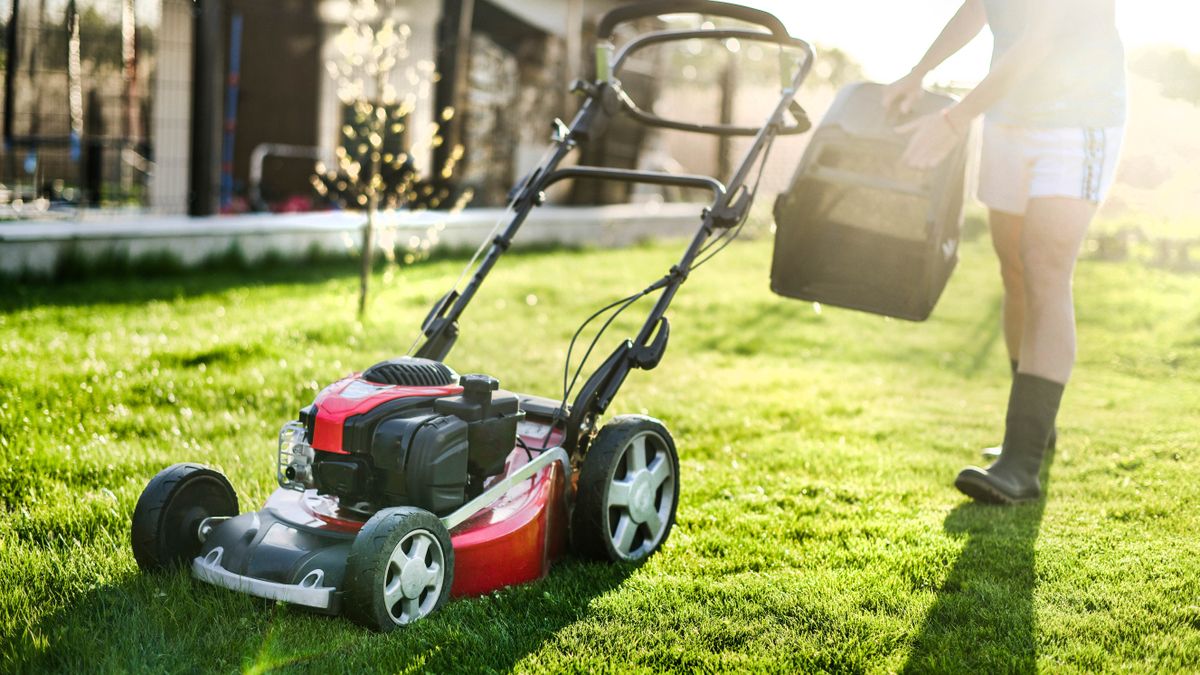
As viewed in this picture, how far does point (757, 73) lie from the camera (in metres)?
17.6

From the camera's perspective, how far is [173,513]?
7.93ft

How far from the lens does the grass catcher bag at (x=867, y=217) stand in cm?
309

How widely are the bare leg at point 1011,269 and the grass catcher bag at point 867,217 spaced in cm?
15

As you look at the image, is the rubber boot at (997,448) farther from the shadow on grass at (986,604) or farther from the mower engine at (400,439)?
the mower engine at (400,439)

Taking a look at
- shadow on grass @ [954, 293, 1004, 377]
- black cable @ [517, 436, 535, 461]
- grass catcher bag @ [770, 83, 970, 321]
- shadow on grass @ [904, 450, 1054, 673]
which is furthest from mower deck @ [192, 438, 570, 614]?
shadow on grass @ [954, 293, 1004, 377]

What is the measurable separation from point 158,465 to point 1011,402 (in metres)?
2.28

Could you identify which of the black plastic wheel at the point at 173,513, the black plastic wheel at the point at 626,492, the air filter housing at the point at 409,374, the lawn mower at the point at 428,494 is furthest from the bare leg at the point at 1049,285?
the black plastic wheel at the point at 173,513

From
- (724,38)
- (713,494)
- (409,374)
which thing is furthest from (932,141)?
(409,374)

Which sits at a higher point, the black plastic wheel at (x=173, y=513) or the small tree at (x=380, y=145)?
the small tree at (x=380, y=145)

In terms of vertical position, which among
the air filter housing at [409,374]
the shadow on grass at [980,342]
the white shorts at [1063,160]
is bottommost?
the shadow on grass at [980,342]

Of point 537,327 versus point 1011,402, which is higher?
point 1011,402

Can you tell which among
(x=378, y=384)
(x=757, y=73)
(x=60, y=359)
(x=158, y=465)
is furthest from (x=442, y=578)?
(x=757, y=73)

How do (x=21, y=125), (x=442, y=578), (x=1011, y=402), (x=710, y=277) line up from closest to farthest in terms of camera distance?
(x=442, y=578), (x=1011, y=402), (x=710, y=277), (x=21, y=125)

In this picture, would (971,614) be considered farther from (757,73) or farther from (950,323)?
(757,73)
